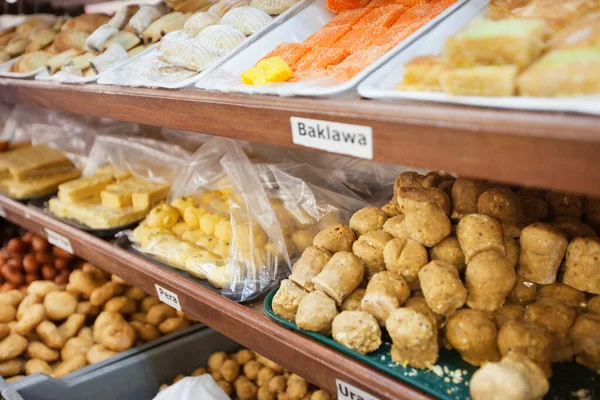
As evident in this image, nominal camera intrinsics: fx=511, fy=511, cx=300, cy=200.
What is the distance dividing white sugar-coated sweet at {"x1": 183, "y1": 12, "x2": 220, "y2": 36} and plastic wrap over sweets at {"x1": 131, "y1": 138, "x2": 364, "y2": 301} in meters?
0.38

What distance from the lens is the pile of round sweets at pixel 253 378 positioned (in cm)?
172

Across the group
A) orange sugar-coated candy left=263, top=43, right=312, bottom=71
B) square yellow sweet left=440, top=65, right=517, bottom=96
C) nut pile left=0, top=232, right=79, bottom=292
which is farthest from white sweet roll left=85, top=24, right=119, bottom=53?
square yellow sweet left=440, top=65, right=517, bottom=96

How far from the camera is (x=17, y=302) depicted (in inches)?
85.2

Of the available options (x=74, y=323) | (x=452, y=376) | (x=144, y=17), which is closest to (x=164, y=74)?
(x=144, y=17)

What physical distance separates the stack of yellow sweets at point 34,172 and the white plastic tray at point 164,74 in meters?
0.88

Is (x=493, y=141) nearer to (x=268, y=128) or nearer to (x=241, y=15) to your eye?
(x=268, y=128)

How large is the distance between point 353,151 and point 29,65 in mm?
1615

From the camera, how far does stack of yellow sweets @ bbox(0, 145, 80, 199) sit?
2.18 metres

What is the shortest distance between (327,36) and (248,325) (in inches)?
29.2

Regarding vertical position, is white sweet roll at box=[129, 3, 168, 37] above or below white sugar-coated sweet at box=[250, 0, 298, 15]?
below

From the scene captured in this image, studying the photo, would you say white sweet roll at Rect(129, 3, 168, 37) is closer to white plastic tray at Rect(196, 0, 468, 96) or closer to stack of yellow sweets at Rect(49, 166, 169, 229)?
stack of yellow sweets at Rect(49, 166, 169, 229)

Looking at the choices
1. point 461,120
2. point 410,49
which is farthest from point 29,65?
point 461,120

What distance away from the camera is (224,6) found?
1.73 m

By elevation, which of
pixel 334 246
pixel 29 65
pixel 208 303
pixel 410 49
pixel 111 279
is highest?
pixel 410 49
